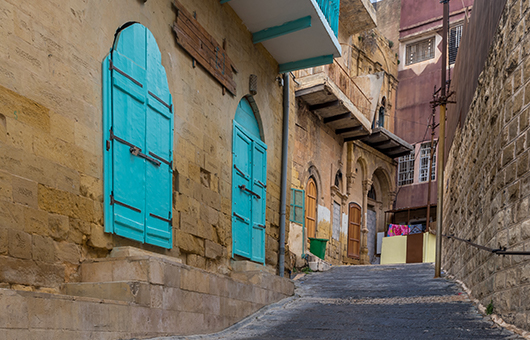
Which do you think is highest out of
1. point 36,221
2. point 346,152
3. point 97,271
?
point 346,152

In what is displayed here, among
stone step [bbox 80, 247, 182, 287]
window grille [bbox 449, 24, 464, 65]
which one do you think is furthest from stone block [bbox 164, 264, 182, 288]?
window grille [bbox 449, 24, 464, 65]

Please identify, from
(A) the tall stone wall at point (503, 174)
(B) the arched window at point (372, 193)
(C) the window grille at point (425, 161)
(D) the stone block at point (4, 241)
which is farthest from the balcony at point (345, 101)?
(D) the stone block at point (4, 241)

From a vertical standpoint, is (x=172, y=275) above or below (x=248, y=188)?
below

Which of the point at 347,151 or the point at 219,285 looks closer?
the point at 219,285

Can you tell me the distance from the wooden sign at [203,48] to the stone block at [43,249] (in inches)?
124

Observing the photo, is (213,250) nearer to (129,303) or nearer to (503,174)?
(129,303)

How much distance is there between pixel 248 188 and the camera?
8.10 metres

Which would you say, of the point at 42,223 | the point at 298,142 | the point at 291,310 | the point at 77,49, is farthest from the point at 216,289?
the point at 298,142

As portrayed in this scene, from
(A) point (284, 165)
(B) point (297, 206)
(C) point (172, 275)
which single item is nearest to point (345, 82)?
(B) point (297, 206)

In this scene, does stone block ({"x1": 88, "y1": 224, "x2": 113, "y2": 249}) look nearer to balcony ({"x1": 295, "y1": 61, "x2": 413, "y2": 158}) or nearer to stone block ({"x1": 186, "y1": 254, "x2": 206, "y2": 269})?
stone block ({"x1": 186, "y1": 254, "x2": 206, "y2": 269})

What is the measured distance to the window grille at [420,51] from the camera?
22.2 m

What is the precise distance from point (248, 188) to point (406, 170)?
14788mm

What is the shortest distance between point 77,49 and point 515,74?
4.10 metres

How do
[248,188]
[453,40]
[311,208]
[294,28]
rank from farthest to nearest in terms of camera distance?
[453,40] → [311,208] → [248,188] → [294,28]
